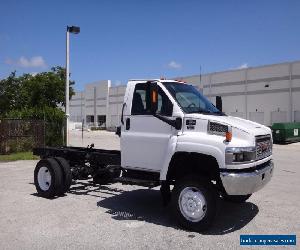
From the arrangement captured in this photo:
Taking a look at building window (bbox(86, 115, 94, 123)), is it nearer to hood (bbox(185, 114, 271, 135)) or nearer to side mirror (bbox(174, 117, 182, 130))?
side mirror (bbox(174, 117, 182, 130))

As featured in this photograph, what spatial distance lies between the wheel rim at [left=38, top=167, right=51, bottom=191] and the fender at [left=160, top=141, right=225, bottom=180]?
3.71 meters

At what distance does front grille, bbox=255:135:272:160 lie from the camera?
693 cm

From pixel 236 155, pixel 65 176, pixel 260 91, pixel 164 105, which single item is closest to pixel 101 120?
pixel 260 91

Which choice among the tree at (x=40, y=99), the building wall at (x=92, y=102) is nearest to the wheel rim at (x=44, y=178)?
the tree at (x=40, y=99)

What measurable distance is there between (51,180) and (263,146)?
5.01 meters

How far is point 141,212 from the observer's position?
27.2 feet

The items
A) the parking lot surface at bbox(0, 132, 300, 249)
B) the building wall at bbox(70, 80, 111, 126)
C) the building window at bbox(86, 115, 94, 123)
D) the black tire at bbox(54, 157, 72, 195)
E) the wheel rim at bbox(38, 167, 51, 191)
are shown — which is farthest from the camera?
the building window at bbox(86, 115, 94, 123)

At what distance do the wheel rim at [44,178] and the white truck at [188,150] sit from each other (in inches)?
81.7

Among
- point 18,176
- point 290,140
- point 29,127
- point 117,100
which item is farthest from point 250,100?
point 18,176

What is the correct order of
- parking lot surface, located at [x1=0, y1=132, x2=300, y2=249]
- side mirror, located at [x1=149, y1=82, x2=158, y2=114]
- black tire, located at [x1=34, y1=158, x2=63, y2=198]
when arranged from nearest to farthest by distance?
parking lot surface, located at [x1=0, y1=132, x2=300, y2=249] < side mirror, located at [x1=149, y1=82, x2=158, y2=114] < black tire, located at [x1=34, y1=158, x2=63, y2=198]

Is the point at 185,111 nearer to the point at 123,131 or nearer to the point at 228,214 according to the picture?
the point at 123,131

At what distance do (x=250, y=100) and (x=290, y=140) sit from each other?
73.1 feet

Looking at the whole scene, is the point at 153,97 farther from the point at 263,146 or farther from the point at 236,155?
the point at 263,146

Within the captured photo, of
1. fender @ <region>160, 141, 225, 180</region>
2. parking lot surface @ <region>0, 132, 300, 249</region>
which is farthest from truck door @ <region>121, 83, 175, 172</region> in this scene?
parking lot surface @ <region>0, 132, 300, 249</region>
